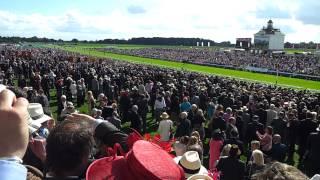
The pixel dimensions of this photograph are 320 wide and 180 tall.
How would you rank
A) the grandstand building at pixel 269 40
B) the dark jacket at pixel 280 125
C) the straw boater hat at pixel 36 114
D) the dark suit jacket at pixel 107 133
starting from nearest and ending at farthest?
1. the dark suit jacket at pixel 107 133
2. the straw boater hat at pixel 36 114
3. the dark jacket at pixel 280 125
4. the grandstand building at pixel 269 40

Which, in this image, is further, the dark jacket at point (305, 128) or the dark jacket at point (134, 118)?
the dark jacket at point (134, 118)

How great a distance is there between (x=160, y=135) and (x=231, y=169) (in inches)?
175

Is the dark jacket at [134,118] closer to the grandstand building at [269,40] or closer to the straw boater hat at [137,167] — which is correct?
the straw boater hat at [137,167]

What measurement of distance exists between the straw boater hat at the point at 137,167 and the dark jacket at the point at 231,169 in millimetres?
6344

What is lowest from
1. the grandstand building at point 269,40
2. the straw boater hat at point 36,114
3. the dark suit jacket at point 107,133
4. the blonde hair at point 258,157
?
the grandstand building at point 269,40

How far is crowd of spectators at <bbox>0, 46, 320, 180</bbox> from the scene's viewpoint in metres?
2.29

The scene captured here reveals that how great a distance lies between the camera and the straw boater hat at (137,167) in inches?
91.6

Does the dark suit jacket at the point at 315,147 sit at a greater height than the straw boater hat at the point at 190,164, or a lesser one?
lesser

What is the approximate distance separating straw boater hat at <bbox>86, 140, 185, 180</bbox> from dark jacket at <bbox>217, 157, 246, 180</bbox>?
6.34 metres

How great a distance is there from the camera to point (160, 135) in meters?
4.57

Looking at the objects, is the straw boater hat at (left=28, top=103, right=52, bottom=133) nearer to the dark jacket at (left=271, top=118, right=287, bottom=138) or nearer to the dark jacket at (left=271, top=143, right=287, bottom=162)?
the dark jacket at (left=271, top=143, right=287, bottom=162)

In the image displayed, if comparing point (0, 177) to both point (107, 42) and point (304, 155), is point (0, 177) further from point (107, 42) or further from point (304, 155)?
point (107, 42)

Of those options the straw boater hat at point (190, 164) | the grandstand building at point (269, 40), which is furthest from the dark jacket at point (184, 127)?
the grandstand building at point (269, 40)

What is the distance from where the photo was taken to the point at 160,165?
2.41 m
